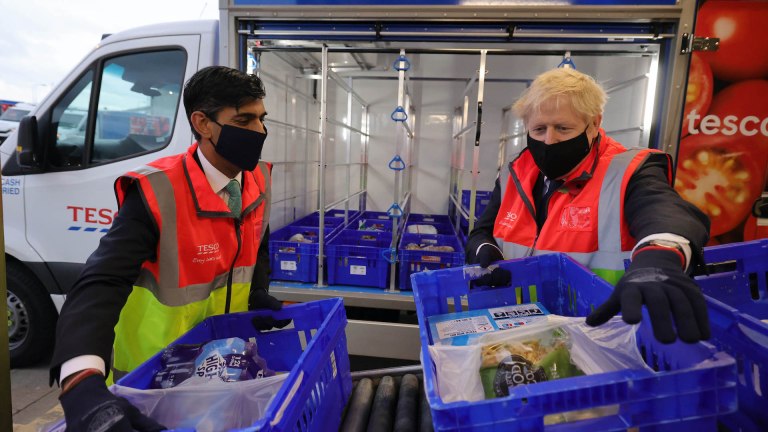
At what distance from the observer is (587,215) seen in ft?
4.70

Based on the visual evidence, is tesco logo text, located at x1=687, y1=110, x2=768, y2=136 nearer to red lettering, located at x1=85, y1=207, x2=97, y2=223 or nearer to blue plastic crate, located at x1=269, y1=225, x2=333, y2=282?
blue plastic crate, located at x1=269, y1=225, x2=333, y2=282

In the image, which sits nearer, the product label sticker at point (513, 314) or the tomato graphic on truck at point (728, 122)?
the product label sticker at point (513, 314)

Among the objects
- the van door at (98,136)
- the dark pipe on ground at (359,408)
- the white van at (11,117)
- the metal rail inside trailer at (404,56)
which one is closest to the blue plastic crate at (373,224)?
the metal rail inside trailer at (404,56)

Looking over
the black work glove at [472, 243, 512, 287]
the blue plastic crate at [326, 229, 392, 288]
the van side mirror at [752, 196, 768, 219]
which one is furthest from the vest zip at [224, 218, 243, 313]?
the van side mirror at [752, 196, 768, 219]

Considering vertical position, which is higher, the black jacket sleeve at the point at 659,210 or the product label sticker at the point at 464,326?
the black jacket sleeve at the point at 659,210

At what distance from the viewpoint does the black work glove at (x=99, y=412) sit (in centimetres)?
76

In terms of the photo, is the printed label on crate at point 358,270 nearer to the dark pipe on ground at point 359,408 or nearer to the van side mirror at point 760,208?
the dark pipe on ground at point 359,408

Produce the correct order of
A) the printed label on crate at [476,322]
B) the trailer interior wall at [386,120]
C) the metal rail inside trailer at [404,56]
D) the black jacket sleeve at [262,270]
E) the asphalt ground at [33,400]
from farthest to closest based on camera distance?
1. the trailer interior wall at [386,120]
2. the asphalt ground at [33,400]
3. the metal rail inside trailer at [404,56]
4. the black jacket sleeve at [262,270]
5. the printed label on crate at [476,322]

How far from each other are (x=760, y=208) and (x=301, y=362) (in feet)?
8.84

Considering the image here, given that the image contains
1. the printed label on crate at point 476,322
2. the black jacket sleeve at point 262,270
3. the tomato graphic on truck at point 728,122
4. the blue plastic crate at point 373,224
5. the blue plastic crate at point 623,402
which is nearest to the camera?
the blue plastic crate at point 623,402

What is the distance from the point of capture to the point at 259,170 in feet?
5.82

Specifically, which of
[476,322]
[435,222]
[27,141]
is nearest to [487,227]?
[476,322]

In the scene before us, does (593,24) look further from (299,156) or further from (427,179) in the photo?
(427,179)

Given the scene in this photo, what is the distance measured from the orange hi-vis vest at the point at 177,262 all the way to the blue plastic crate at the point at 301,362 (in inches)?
4.9
